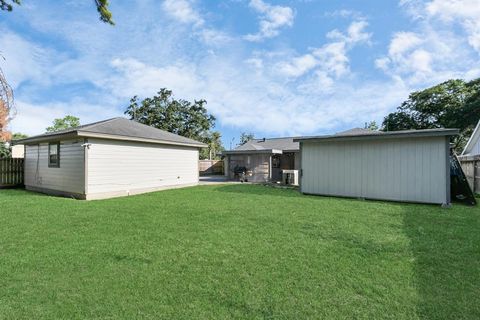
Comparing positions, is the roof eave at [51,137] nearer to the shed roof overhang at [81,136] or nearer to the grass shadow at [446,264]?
the shed roof overhang at [81,136]

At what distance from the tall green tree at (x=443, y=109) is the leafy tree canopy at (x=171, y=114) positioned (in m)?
19.9

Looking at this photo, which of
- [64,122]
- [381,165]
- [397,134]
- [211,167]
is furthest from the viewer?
[64,122]

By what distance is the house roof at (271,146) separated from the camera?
15870 millimetres

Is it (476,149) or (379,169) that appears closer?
Answer: (379,169)

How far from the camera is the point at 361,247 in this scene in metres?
3.81

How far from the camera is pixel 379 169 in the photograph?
8.51m

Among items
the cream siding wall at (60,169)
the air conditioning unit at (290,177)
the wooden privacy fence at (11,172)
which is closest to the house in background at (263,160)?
the air conditioning unit at (290,177)

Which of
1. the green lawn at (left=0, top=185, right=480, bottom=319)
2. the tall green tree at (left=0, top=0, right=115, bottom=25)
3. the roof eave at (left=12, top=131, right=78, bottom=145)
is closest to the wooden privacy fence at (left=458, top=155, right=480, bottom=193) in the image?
the green lawn at (left=0, top=185, right=480, bottom=319)

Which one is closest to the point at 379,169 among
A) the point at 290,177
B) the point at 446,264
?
the point at 446,264

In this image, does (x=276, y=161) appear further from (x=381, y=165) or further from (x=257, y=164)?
(x=381, y=165)

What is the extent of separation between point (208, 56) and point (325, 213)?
10198 millimetres

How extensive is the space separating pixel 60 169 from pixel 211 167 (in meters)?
15.8

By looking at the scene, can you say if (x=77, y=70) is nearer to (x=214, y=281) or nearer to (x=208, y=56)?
(x=208, y=56)

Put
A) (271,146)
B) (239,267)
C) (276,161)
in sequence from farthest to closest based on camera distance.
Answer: (271,146) → (276,161) → (239,267)
